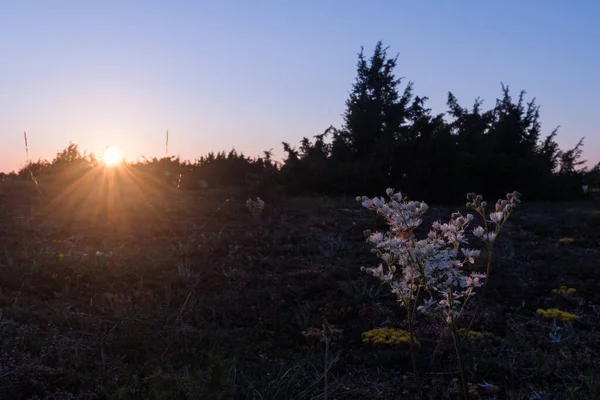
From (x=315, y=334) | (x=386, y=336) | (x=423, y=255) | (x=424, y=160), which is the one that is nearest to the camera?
(x=423, y=255)

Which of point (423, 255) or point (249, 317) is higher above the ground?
point (423, 255)

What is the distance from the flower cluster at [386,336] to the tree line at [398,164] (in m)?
9.05

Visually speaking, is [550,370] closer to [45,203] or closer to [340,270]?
[340,270]

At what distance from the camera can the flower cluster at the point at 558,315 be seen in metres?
4.61

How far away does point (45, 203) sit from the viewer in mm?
10062

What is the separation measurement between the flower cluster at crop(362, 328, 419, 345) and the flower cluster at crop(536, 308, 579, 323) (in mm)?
1358

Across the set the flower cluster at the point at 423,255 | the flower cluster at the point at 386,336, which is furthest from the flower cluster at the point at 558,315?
the flower cluster at the point at 423,255

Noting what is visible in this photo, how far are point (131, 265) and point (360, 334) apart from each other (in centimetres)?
277

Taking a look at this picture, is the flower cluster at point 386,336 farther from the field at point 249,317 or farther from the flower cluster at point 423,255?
the flower cluster at point 423,255

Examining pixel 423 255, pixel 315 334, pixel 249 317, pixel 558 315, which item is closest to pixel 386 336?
pixel 315 334

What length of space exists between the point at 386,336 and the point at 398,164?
11.1 meters

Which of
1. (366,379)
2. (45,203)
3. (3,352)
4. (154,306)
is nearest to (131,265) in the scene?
(154,306)

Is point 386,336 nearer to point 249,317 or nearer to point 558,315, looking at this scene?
point 249,317

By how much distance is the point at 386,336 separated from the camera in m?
4.21
